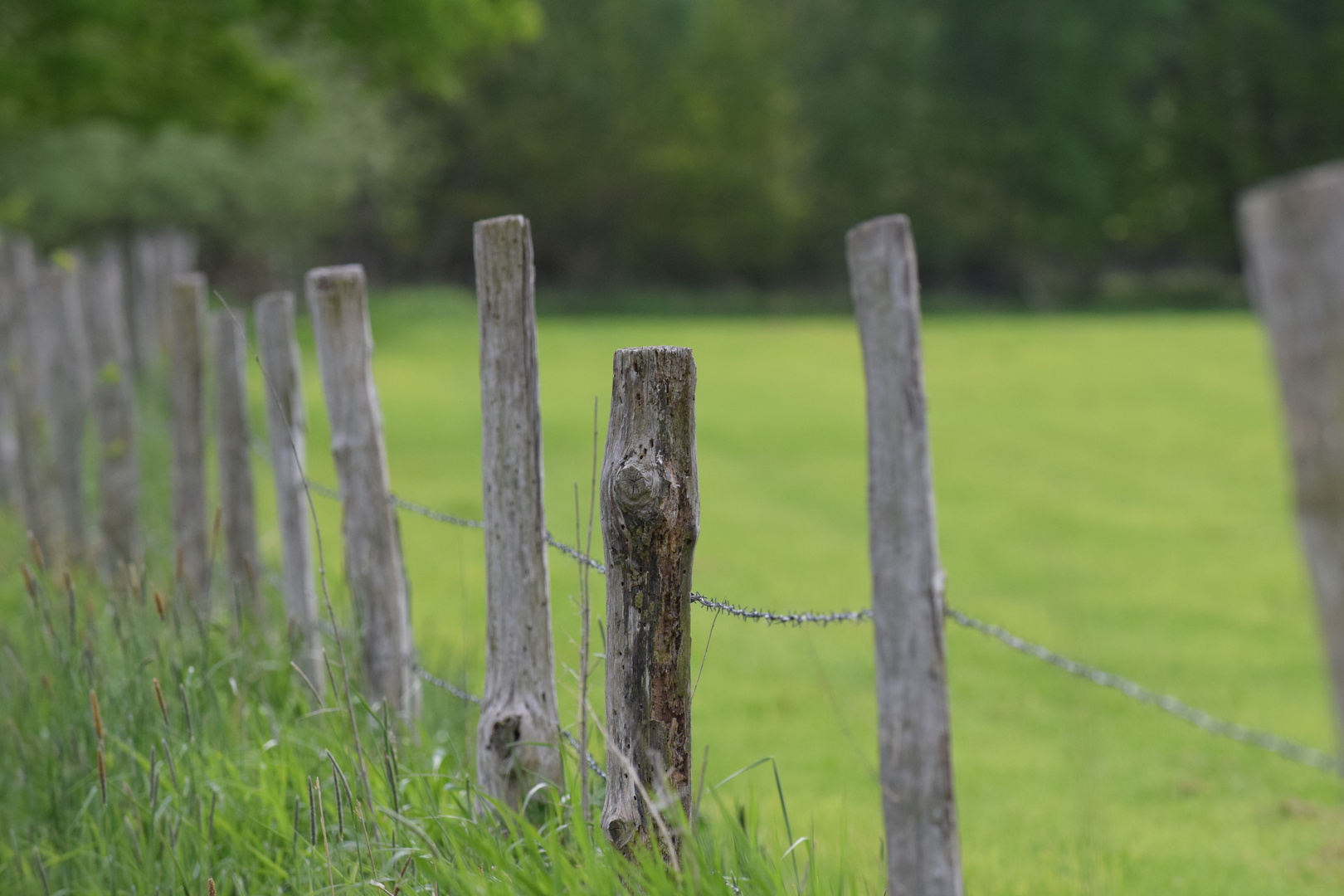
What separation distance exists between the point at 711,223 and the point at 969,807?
1657 inches

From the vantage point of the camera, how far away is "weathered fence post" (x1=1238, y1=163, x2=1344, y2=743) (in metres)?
1.49

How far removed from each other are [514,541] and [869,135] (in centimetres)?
4431

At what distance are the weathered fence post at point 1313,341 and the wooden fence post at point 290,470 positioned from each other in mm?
3300

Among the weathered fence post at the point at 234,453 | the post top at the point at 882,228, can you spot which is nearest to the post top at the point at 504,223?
the post top at the point at 882,228

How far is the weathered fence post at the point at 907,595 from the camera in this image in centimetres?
218

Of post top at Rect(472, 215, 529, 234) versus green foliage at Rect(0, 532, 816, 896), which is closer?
green foliage at Rect(0, 532, 816, 896)

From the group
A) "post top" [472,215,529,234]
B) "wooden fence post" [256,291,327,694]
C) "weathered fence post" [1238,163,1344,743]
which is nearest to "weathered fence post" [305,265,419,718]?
"wooden fence post" [256,291,327,694]

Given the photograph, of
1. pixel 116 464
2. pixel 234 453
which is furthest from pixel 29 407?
pixel 234 453

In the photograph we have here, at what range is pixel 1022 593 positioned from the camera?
930 centimetres

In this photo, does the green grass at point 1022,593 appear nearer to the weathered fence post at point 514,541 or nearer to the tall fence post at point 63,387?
the weathered fence post at point 514,541

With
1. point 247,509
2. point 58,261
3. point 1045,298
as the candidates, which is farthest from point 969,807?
point 1045,298

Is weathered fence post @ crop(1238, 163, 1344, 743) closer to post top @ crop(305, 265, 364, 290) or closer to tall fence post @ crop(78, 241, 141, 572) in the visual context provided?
post top @ crop(305, 265, 364, 290)

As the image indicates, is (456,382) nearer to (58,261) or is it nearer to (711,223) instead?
(58,261)

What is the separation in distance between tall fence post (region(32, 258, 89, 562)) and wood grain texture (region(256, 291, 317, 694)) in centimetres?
299
